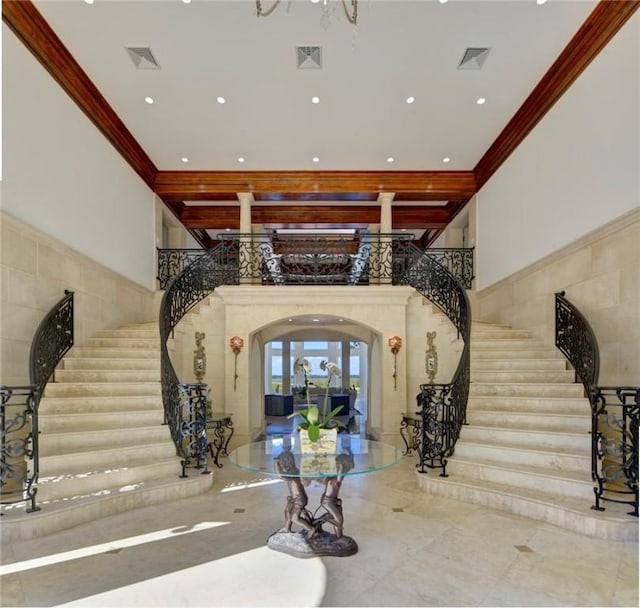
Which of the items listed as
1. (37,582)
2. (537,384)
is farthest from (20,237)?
(537,384)

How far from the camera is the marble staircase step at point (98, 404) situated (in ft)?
16.0

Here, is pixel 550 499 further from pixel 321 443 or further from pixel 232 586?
pixel 232 586

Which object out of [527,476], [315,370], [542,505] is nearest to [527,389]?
[527,476]

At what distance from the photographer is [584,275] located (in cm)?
528

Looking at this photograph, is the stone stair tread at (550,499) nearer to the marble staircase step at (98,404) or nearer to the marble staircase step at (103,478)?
the marble staircase step at (103,478)

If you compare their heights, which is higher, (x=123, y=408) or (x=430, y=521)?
(x=123, y=408)

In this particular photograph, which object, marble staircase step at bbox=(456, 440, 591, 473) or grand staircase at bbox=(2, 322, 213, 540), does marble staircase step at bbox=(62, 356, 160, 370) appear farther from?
marble staircase step at bbox=(456, 440, 591, 473)

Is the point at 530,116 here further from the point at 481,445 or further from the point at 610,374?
the point at 481,445

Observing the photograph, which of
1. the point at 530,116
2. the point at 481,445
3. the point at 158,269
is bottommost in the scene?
the point at 481,445

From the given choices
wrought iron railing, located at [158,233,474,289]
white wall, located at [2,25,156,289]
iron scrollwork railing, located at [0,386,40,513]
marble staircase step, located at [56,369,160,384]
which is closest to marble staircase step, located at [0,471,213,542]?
iron scrollwork railing, located at [0,386,40,513]

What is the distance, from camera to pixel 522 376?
562 centimetres

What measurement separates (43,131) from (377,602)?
6.05 m

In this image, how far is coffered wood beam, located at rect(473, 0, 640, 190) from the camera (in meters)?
4.45

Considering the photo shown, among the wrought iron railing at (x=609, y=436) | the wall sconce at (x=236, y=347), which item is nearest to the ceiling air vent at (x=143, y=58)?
the wall sconce at (x=236, y=347)
